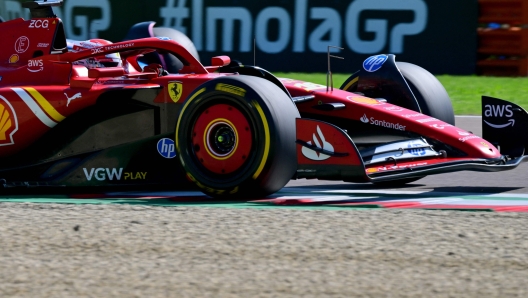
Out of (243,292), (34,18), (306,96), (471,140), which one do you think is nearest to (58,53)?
(34,18)

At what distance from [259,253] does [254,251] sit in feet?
0.14

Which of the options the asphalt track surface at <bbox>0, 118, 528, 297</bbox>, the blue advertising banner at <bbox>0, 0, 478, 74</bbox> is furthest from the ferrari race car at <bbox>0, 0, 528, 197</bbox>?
the blue advertising banner at <bbox>0, 0, 478, 74</bbox>

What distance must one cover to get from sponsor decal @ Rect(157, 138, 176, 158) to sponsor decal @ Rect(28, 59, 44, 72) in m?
1.17

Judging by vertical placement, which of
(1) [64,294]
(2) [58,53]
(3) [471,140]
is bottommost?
(1) [64,294]

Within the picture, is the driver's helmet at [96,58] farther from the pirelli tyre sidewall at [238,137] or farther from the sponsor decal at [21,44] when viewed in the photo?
the pirelli tyre sidewall at [238,137]

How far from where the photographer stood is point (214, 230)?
447cm

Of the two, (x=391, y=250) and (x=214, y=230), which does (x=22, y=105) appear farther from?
(x=391, y=250)

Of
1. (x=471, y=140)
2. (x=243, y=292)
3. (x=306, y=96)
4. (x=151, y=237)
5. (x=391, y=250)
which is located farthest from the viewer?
(x=306, y=96)

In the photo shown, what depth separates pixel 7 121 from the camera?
6.11 m

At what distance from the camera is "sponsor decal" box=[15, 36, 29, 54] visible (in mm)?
6492

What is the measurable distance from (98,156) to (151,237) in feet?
5.78

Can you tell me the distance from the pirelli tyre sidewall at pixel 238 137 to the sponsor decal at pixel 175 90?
35 centimetres

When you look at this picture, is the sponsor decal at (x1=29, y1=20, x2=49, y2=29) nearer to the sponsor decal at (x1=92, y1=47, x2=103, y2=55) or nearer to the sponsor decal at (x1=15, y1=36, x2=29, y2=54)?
the sponsor decal at (x1=15, y1=36, x2=29, y2=54)

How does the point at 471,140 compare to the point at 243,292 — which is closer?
the point at 243,292
